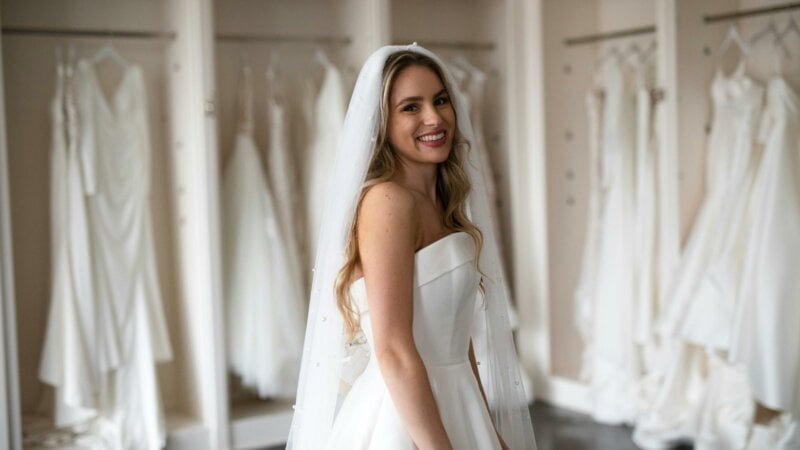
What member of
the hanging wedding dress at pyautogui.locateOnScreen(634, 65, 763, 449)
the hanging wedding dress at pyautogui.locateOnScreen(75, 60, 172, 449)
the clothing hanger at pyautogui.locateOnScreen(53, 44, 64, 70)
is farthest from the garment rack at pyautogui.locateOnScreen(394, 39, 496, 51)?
the clothing hanger at pyautogui.locateOnScreen(53, 44, 64, 70)

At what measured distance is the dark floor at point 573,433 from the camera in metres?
4.30

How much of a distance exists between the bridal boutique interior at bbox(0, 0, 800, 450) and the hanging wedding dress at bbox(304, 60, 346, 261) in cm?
1

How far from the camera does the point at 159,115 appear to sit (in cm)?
463

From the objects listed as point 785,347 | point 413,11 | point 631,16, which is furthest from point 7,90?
point 785,347

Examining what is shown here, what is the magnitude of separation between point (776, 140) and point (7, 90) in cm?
315

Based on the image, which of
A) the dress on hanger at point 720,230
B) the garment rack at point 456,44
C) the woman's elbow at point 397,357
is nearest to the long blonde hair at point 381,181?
the woman's elbow at point 397,357

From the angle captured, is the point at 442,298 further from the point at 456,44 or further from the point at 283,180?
the point at 456,44

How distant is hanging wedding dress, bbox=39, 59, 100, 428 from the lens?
412 cm

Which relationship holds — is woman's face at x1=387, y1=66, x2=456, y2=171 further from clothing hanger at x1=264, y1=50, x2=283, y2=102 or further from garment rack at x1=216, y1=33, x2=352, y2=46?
garment rack at x1=216, y1=33, x2=352, y2=46

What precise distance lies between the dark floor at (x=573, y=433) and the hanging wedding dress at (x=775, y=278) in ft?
1.92

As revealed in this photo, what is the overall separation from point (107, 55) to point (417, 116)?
282 centimetres

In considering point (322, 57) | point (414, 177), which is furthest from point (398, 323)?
point (322, 57)

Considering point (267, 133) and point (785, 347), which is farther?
point (267, 133)

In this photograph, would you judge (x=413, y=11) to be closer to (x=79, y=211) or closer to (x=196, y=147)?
(x=196, y=147)
